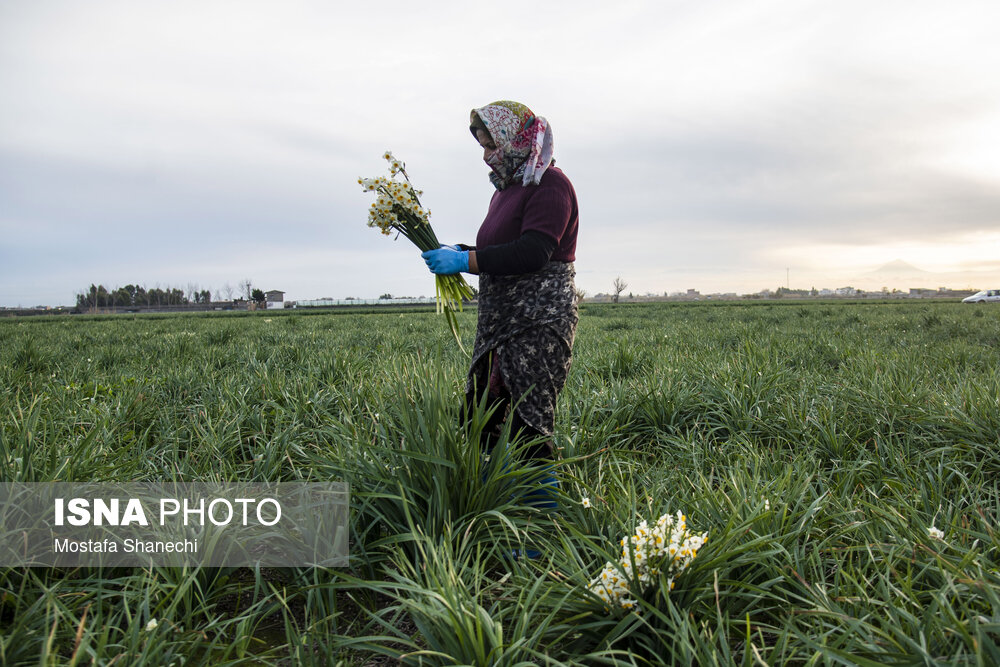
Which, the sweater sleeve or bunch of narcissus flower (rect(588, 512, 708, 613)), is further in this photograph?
the sweater sleeve

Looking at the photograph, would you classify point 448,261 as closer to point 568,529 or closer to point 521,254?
point 521,254

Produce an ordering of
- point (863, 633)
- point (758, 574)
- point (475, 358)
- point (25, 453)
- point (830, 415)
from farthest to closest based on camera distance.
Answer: point (830, 415), point (475, 358), point (25, 453), point (758, 574), point (863, 633)

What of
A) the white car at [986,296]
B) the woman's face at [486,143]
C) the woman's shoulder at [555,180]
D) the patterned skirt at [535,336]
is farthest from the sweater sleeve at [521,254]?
the white car at [986,296]

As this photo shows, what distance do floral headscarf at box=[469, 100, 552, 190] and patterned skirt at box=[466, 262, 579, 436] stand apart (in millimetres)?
475

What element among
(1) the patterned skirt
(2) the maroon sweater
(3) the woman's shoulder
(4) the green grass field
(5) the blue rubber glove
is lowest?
(4) the green grass field

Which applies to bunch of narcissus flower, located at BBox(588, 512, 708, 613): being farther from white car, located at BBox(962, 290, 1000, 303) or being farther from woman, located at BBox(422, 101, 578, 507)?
white car, located at BBox(962, 290, 1000, 303)

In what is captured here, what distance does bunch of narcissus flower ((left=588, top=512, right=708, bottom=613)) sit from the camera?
4.70ft

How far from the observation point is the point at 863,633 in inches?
56.3

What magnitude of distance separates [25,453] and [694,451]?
326 centimetres

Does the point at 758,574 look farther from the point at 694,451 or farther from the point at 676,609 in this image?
the point at 694,451

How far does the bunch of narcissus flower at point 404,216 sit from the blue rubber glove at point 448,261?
19 centimetres

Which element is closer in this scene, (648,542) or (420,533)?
(648,542)

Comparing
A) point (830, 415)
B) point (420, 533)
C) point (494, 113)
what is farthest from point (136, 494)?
point (830, 415)

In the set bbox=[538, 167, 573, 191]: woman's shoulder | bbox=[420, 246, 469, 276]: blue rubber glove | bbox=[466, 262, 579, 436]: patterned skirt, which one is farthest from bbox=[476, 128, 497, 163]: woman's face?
Result: bbox=[466, 262, 579, 436]: patterned skirt
